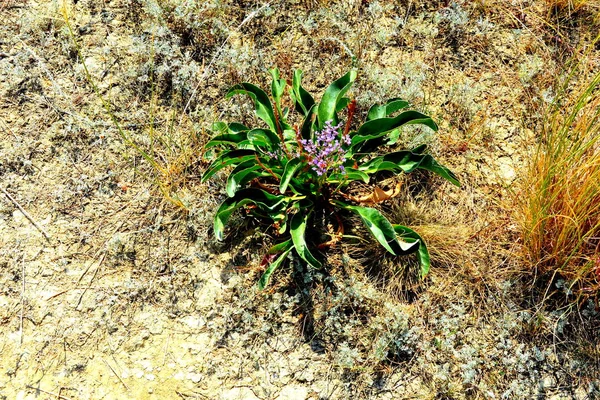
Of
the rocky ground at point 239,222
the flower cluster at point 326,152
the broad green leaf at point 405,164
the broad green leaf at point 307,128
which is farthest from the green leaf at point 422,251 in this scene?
the broad green leaf at point 307,128

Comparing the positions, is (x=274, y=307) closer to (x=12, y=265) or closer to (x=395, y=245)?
(x=395, y=245)

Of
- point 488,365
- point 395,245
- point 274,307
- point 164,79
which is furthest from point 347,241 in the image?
point 164,79

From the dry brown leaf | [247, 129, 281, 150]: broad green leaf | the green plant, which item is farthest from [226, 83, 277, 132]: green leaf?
the dry brown leaf

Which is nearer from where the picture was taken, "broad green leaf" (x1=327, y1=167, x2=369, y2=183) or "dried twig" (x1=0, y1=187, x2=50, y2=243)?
"broad green leaf" (x1=327, y1=167, x2=369, y2=183)

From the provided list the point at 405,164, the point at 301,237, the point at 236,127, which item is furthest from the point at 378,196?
the point at 236,127

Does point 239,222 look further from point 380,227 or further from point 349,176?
point 380,227

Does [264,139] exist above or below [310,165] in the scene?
above

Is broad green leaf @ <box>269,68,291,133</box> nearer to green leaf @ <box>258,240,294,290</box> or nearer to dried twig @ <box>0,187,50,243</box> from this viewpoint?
green leaf @ <box>258,240,294,290</box>

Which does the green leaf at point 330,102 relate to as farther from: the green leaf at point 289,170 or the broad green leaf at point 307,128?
the green leaf at point 289,170
